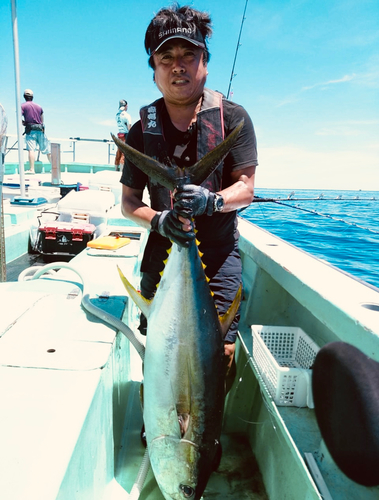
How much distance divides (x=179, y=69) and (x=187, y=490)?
1885mm

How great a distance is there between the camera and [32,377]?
1224mm

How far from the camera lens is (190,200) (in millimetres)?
1345

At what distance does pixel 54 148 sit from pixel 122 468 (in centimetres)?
780

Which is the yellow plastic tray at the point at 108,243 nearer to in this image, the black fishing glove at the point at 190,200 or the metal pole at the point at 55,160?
the black fishing glove at the point at 190,200

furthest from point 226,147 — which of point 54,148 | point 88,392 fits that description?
point 54,148

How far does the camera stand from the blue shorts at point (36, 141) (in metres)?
9.16

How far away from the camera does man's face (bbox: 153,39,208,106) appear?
1700mm

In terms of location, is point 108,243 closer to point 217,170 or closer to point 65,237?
point 217,170

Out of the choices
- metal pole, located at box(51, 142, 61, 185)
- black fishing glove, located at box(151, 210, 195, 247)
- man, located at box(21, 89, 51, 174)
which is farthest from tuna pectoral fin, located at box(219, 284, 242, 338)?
man, located at box(21, 89, 51, 174)

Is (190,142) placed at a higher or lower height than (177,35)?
lower

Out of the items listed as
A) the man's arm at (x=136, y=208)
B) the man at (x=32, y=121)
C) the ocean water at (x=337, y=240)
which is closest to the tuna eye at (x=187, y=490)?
the man's arm at (x=136, y=208)

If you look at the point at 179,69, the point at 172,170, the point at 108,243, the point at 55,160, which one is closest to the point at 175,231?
the point at 172,170

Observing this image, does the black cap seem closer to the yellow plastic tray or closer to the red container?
the yellow plastic tray

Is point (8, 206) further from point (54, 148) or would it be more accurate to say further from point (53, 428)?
point (53, 428)
